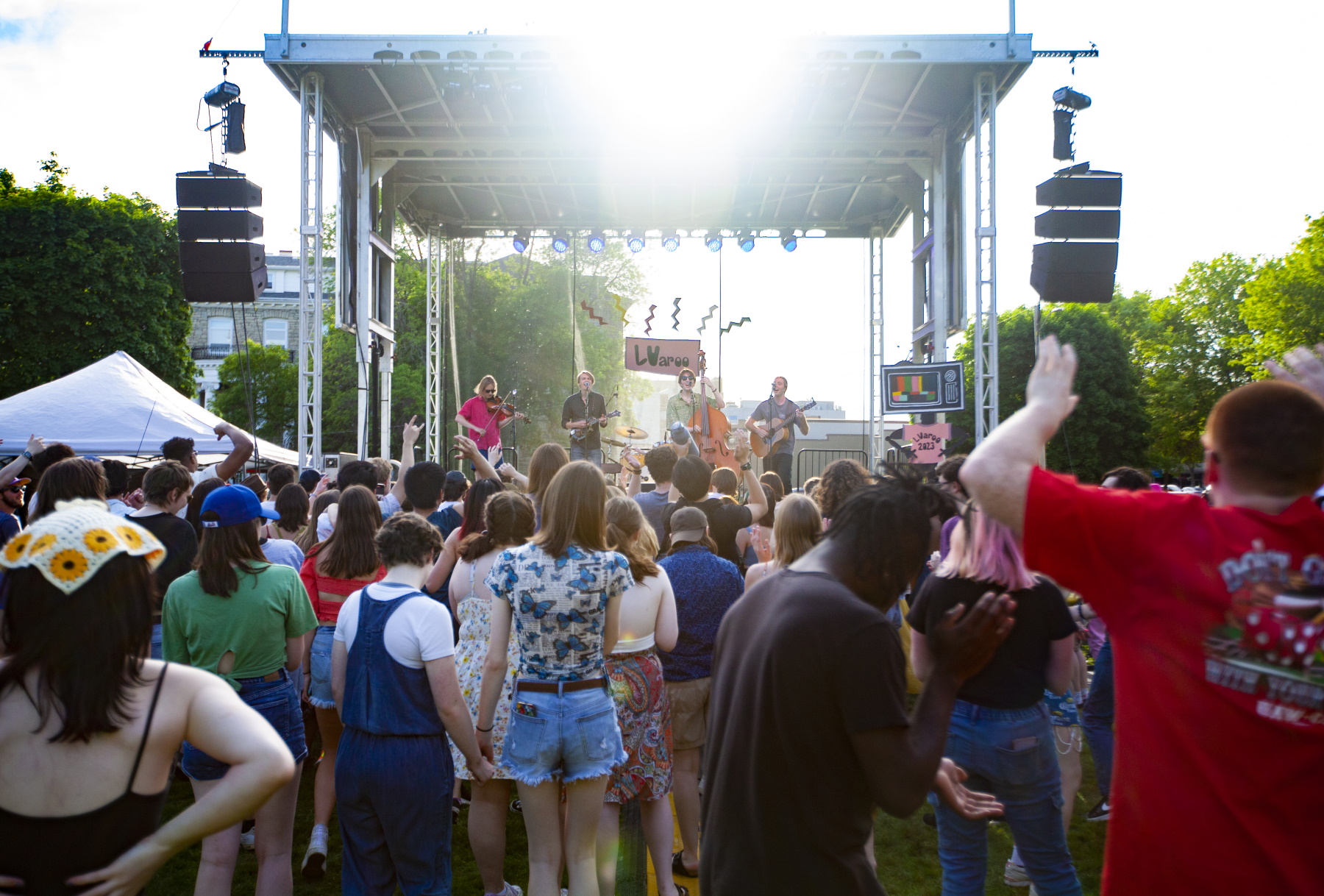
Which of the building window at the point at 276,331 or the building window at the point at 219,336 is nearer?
the building window at the point at 219,336

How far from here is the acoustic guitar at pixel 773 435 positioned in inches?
449

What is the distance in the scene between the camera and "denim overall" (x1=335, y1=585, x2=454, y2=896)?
2924 mm

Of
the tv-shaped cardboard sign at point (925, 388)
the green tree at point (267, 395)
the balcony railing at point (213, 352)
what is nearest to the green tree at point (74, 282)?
the green tree at point (267, 395)

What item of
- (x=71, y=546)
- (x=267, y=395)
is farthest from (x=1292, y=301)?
(x=267, y=395)

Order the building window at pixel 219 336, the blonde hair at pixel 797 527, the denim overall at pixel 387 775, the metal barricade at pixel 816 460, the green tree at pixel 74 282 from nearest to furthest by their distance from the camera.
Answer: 1. the denim overall at pixel 387 775
2. the blonde hair at pixel 797 527
3. the metal barricade at pixel 816 460
4. the green tree at pixel 74 282
5. the building window at pixel 219 336

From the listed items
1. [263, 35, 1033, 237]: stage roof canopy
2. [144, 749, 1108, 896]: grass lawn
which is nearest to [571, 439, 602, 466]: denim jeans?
[263, 35, 1033, 237]: stage roof canopy

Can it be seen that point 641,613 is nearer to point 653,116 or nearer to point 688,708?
point 688,708

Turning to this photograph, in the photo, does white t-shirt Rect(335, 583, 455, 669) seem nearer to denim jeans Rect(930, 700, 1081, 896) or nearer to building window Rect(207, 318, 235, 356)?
denim jeans Rect(930, 700, 1081, 896)

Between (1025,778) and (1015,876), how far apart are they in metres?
1.64

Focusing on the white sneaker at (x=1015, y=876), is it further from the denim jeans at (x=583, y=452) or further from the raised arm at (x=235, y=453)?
the denim jeans at (x=583, y=452)

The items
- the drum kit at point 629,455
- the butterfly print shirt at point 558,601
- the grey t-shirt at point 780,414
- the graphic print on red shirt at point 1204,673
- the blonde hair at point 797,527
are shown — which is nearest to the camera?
the graphic print on red shirt at point 1204,673

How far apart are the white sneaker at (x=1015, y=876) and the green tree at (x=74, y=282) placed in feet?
95.1

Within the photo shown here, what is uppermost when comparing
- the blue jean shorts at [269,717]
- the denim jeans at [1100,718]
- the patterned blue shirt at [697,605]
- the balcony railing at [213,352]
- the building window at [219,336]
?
the building window at [219,336]

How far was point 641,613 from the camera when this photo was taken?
353cm
